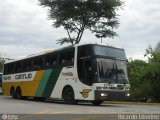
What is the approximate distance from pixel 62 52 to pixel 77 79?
2.41m

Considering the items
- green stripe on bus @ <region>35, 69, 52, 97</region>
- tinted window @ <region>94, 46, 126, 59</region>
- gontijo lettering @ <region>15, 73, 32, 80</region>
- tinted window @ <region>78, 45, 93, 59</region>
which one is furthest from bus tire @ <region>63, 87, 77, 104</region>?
gontijo lettering @ <region>15, 73, 32, 80</region>

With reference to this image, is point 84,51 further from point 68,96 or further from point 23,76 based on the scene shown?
point 23,76

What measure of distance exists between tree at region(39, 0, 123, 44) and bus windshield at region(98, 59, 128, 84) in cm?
1682

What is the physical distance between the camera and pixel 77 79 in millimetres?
25000

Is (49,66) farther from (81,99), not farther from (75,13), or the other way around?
(75,13)

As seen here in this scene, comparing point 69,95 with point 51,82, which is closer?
point 69,95

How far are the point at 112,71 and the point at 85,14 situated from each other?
17.6 m

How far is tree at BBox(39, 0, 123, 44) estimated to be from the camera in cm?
4100

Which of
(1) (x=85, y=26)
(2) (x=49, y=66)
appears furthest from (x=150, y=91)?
(1) (x=85, y=26)

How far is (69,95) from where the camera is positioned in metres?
26.0

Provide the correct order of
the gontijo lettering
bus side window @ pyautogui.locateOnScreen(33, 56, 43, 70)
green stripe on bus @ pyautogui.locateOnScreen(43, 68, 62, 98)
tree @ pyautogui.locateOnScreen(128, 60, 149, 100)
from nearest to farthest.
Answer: green stripe on bus @ pyautogui.locateOnScreen(43, 68, 62, 98), bus side window @ pyautogui.locateOnScreen(33, 56, 43, 70), the gontijo lettering, tree @ pyautogui.locateOnScreen(128, 60, 149, 100)

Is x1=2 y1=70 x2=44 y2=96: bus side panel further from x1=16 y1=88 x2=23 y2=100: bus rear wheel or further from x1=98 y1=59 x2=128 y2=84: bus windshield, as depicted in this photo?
x1=98 y1=59 x2=128 y2=84: bus windshield

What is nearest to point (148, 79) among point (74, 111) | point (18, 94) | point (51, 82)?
point (51, 82)

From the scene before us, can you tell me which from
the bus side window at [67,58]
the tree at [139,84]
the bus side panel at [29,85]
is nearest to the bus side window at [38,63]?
the bus side panel at [29,85]
